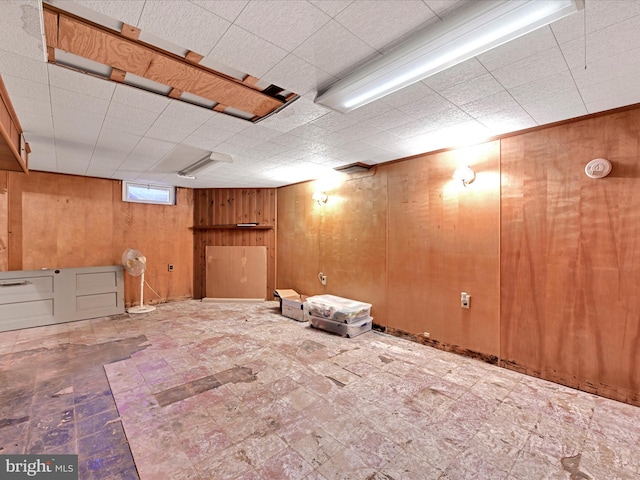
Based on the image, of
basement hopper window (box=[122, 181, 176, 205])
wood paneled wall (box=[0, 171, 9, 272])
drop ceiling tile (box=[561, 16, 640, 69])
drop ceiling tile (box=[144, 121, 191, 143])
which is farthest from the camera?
basement hopper window (box=[122, 181, 176, 205])

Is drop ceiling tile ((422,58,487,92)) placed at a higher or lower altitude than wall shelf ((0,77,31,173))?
higher

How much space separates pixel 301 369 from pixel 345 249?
2278mm

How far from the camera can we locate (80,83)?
2004 mm

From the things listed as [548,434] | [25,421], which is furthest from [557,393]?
[25,421]

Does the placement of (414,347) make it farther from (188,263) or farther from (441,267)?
(188,263)

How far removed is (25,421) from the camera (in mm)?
2105

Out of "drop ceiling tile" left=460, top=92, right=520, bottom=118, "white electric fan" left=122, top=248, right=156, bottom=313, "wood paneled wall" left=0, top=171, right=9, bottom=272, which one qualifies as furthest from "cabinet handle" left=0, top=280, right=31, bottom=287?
"drop ceiling tile" left=460, top=92, right=520, bottom=118

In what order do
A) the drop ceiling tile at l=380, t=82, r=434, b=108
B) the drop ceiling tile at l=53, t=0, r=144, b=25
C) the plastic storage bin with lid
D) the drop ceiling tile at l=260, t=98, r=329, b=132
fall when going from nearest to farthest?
the drop ceiling tile at l=53, t=0, r=144, b=25 < the drop ceiling tile at l=380, t=82, r=434, b=108 < the drop ceiling tile at l=260, t=98, r=329, b=132 < the plastic storage bin with lid

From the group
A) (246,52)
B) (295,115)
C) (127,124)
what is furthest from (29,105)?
(295,115)

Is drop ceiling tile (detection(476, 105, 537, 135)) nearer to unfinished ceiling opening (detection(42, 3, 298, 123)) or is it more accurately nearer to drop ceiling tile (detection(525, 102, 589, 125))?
drop ceiling tile (detection(525, 102, 589, 125))

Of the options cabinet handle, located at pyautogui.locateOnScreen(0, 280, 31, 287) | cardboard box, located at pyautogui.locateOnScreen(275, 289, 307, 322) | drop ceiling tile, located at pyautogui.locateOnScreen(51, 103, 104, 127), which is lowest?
cardboard box, located at pyautogui.locateOnScreen(275, 289, 307, 322)

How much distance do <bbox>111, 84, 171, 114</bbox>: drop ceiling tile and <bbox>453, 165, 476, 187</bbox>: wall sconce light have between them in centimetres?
309

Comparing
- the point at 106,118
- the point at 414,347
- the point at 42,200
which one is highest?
the point at 106,118

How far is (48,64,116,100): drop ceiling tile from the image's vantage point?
6.14 ft
